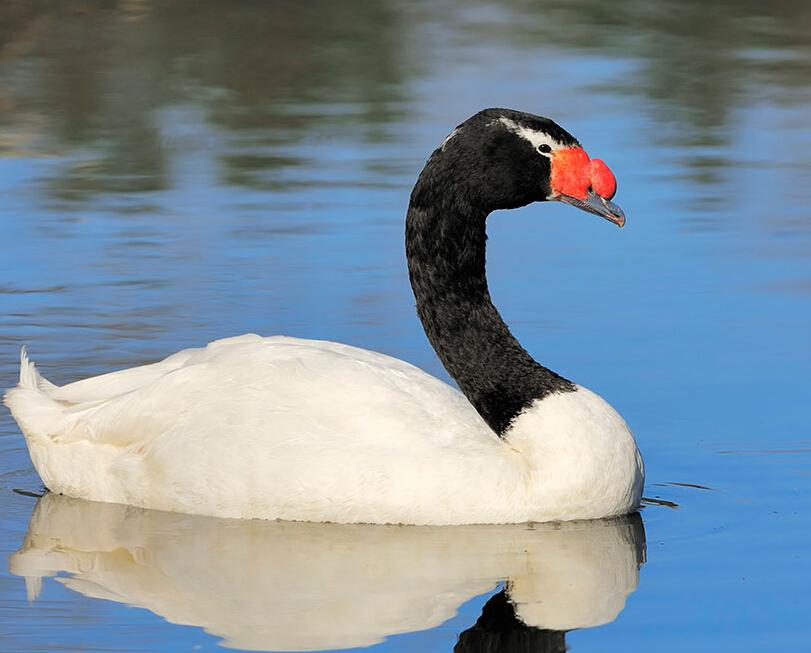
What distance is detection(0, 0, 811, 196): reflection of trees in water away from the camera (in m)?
15.9

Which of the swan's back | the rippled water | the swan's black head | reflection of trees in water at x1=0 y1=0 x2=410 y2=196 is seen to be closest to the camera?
the rippled water

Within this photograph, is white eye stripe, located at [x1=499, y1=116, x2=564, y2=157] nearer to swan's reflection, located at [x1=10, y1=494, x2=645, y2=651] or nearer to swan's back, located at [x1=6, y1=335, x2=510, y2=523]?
swan's back, located at [x1=6, y1=335, x2=510, y2=523]

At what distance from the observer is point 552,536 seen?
24.8 feet

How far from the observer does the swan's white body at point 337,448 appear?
7539 mm

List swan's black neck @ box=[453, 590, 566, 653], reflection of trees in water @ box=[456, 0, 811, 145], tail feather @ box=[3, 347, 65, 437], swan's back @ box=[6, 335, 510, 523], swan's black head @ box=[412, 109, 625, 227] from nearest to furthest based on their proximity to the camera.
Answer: swan's black neck @ box=[453, 590, 566, 653] < swan's back @ box=[6, 335, 510, 523] < swan's black head @ box=[412, 109, 625, 227] < tail feather @ box=[3, 347, 65, 437] < reflection of trees in water @ box=[456, 0, 811, 145]

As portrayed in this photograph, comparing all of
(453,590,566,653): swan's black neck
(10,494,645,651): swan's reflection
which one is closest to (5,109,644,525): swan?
(10,494,645,651): swan's reflection

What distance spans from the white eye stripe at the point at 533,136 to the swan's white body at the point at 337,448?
38.7 inches

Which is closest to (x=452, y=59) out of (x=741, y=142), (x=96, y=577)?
(x=741, y=142)

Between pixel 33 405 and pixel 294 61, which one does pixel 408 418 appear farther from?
pixel 294 61

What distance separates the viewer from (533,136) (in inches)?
316

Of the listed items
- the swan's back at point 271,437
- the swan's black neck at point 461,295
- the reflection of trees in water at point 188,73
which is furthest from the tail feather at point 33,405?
the reflection of trees in water at point 188,73

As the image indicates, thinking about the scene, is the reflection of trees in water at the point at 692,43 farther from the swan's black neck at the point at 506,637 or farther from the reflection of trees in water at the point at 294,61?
the swan's black neck at the point at 506,637

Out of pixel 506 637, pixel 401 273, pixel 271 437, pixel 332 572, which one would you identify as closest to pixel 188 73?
pixel 401 273

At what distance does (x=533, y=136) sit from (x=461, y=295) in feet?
2.29
